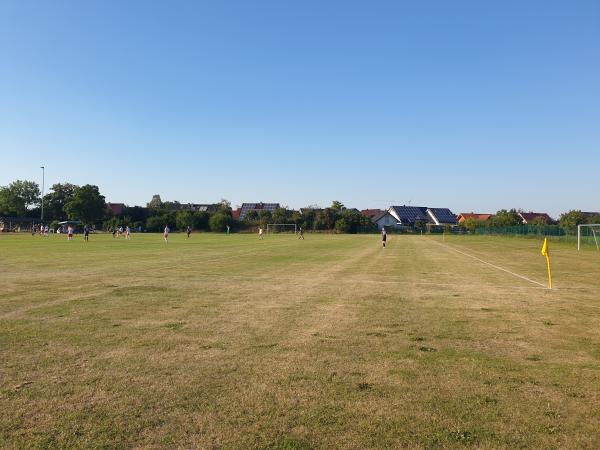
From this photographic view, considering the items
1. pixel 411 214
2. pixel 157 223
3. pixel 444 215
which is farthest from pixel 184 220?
pixel 444 215

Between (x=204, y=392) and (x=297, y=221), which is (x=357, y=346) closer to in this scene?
(x=204, y=392)

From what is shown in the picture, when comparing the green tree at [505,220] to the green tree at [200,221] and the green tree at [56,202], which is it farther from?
the green tree at [56,202]

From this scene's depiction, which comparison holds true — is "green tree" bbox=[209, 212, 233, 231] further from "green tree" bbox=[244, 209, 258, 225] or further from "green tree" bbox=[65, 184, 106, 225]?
"green tree" bbox=[65, 184, 106, 225]

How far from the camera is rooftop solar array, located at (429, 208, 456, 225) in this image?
15655 centimetres

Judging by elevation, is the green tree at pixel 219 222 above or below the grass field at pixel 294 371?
above

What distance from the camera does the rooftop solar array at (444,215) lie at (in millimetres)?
156550

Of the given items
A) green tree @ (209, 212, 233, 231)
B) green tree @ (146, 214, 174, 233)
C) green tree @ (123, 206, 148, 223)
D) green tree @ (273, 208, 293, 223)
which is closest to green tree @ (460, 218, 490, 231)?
green tree @ (273, 208, 293, 223)

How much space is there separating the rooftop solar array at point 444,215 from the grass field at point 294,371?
14870 cm

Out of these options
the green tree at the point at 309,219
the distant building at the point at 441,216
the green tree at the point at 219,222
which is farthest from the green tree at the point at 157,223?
the distant building at the point at 441,216

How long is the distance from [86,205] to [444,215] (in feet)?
347

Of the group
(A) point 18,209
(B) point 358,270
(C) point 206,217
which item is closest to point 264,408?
(B) point 358,270

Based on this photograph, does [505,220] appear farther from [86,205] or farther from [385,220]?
[86,205]

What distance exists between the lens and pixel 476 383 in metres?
5.86

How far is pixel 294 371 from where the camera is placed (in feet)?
20.5
